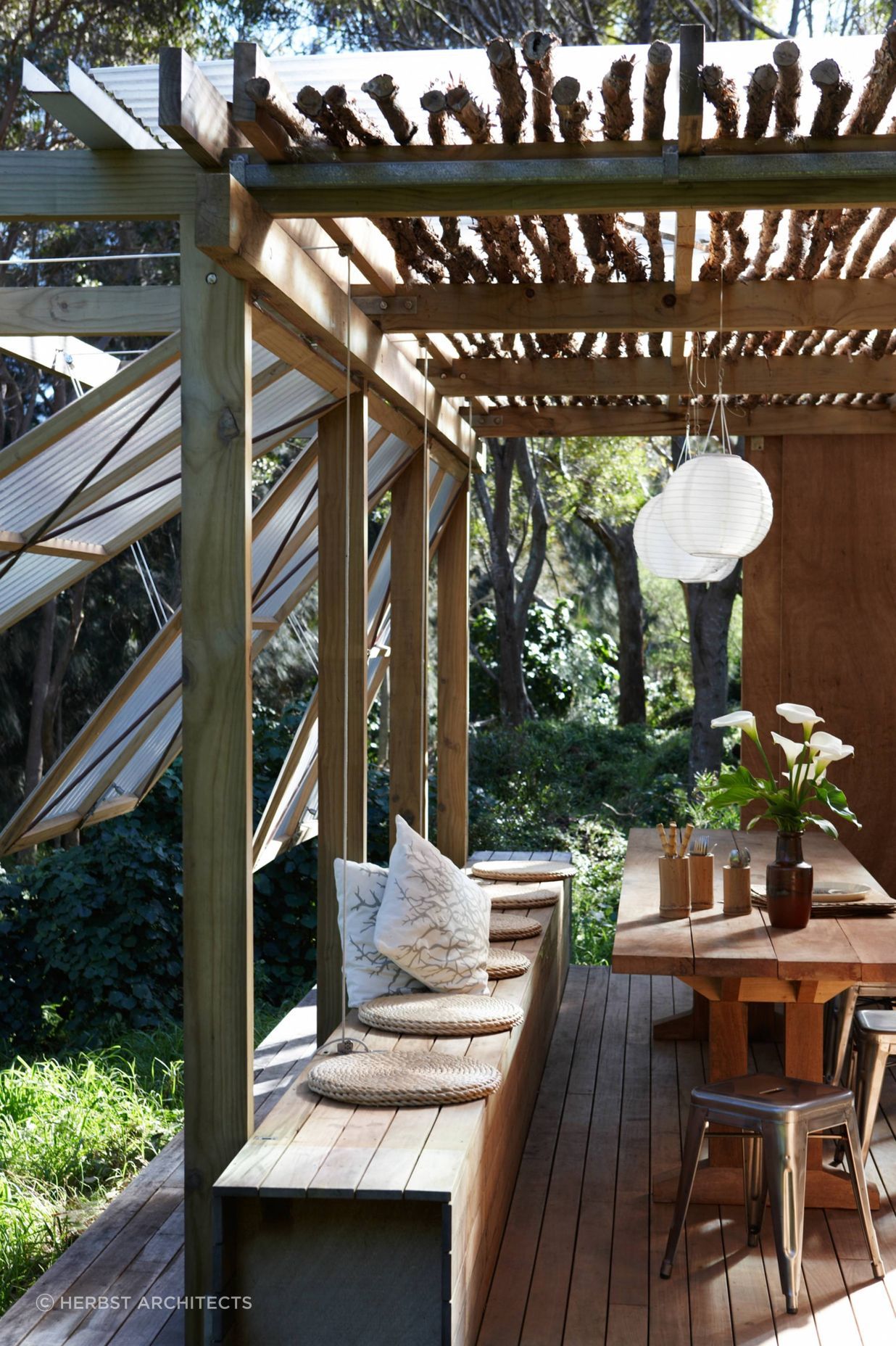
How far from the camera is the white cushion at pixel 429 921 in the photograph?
11.8ft

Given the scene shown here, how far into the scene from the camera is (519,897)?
201 inches

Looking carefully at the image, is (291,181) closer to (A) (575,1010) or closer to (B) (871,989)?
(B) (871,989)

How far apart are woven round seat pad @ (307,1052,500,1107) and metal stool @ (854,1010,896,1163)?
3.81 ft

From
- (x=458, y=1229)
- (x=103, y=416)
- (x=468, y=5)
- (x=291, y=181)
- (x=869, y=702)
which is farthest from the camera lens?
(x=468, y=5)

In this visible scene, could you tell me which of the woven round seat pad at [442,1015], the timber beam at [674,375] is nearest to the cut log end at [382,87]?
the woven round seat pad at [442,1015]

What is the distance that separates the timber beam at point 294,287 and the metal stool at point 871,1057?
2378mm

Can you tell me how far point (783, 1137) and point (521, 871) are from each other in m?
2.68

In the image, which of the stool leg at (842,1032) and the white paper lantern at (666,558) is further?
the white paper lantern at (666,558)

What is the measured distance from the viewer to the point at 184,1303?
2.78 meters

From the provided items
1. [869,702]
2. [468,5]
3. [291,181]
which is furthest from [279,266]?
[468,5]

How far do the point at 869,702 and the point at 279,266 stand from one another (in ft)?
14.2

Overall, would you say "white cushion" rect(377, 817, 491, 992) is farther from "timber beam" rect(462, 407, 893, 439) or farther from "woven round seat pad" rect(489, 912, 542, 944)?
"timber beam" rect(462, 407, 893, 439)

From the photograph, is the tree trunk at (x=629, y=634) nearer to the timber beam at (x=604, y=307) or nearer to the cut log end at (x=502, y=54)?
the timber beam at (x=604, y=307)

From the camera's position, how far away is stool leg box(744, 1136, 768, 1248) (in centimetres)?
343
